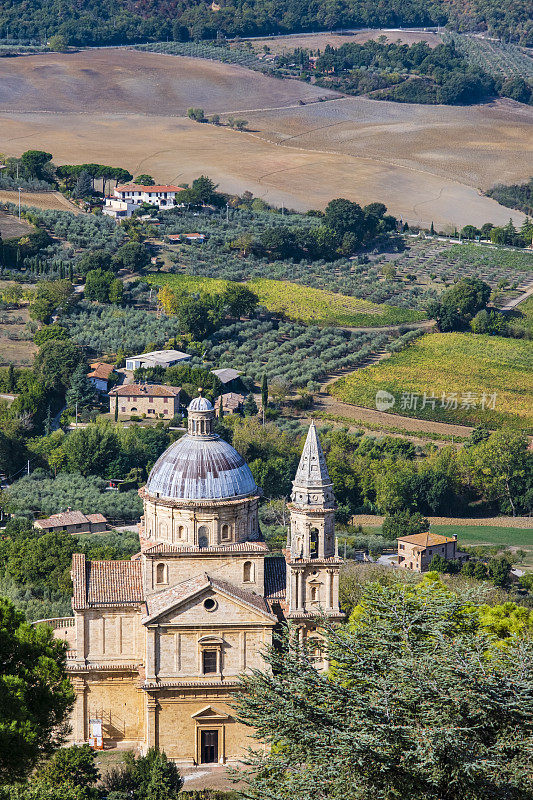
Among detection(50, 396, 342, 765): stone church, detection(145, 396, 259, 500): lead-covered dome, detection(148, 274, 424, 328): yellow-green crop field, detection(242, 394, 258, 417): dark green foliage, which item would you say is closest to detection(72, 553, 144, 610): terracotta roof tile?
detection(50, 396, 342, 765): stone church

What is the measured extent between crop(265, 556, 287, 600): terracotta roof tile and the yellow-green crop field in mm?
72921

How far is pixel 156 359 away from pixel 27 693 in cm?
6846

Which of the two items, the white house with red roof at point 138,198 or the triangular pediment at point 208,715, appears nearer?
the triangular pediment at point 208,715

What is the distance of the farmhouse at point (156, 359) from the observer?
117800 mm

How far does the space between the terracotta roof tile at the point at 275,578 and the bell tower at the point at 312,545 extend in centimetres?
75

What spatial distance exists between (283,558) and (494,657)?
20500mm

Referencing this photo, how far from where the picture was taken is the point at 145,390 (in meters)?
112

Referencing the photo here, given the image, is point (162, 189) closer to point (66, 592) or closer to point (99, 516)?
point (99, 516)

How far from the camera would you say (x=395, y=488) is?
9994 cm

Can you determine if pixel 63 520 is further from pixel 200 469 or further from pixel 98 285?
pixel 98 285

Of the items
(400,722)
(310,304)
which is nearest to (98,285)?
(310,304)

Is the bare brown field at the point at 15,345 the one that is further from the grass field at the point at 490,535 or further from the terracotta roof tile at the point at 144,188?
the grass field at the point at 490,535

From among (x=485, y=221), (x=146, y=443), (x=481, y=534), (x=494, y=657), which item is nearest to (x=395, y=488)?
(x=481, y=534)

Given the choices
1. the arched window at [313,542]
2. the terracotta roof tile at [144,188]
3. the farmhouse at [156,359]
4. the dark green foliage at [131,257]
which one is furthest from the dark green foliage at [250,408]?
the terracotta roof tile at [144,188]
